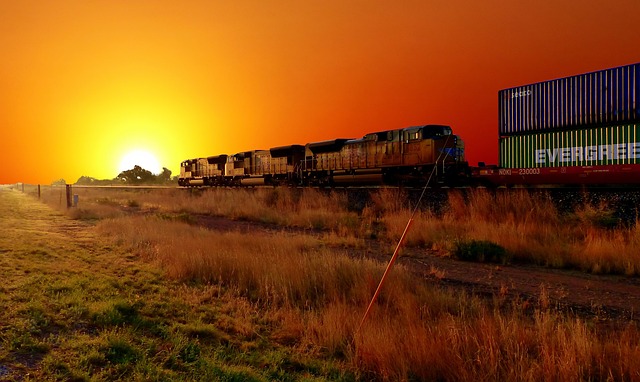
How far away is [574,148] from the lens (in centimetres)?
2042

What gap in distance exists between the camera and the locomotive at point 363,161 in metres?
23.7

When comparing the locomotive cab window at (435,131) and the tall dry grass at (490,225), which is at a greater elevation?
the locomotive cab window at (435,131)

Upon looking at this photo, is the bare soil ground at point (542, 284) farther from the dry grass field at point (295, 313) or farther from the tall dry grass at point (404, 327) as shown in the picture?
the tall dry grass at point (404, 327)

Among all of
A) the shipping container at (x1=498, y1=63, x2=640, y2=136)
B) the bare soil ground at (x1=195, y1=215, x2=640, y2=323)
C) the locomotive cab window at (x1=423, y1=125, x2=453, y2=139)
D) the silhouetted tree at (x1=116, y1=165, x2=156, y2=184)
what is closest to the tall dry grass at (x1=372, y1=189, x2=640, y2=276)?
the bare soil ground at (x1=195, y1=215, x2=640, y2=323)

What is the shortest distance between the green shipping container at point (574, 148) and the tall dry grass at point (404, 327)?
13.7 metres

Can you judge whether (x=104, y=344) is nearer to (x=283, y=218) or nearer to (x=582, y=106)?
(x=283, y=218)

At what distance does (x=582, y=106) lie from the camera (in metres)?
20.8

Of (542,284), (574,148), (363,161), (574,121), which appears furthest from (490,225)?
(363,161)

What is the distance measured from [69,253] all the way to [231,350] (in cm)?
917

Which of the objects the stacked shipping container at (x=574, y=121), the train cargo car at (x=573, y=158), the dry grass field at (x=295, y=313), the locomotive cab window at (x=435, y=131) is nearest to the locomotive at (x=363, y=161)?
the locomotive cab window at (x=435, y=131)

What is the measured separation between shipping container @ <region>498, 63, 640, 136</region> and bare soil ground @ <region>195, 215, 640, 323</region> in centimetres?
1152

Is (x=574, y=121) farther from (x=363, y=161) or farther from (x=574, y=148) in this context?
(x=363, y=161)

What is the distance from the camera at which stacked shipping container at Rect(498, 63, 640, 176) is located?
1884 cm

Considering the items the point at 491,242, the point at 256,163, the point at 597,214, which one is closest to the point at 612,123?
the point at 597,214
